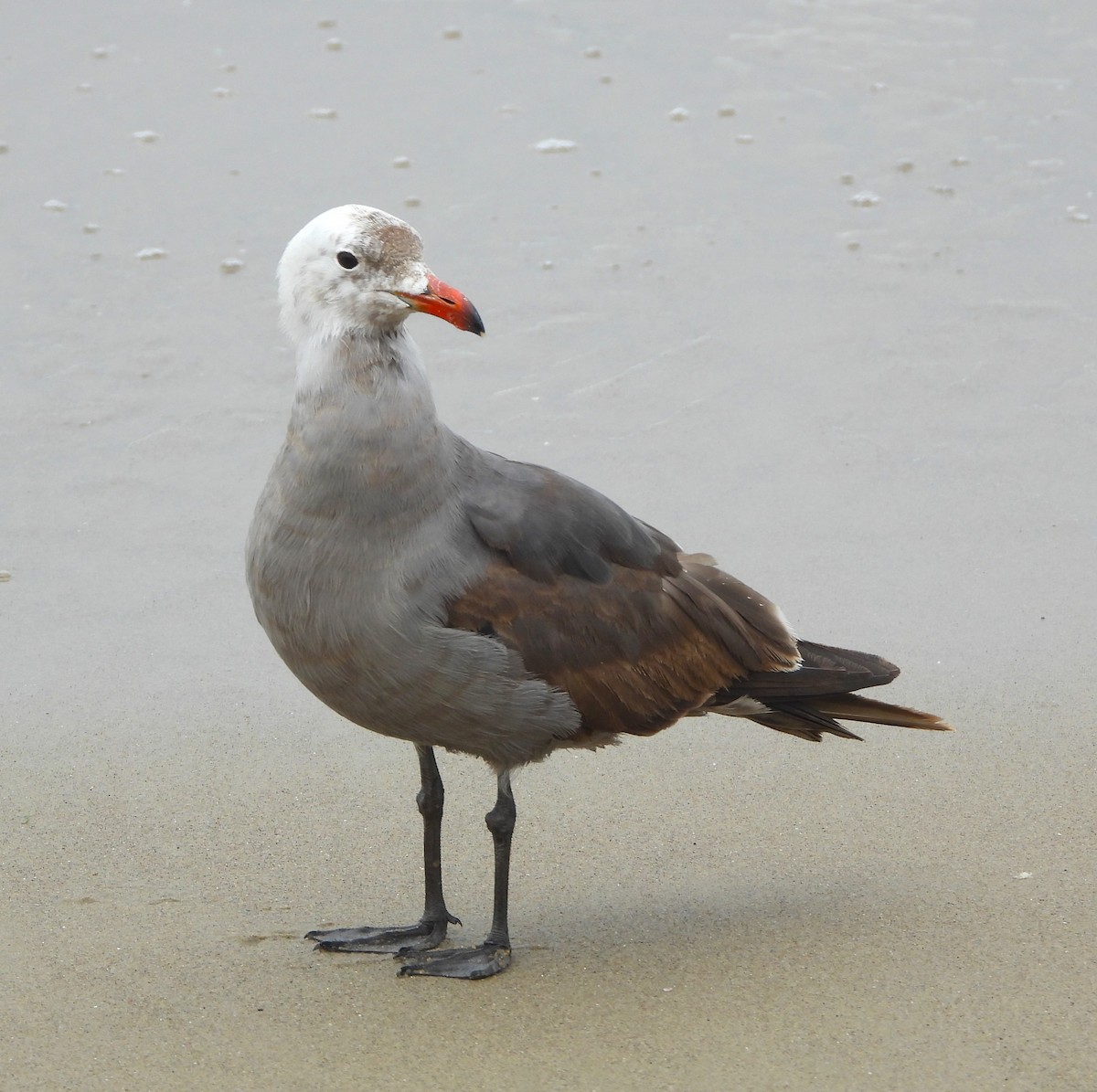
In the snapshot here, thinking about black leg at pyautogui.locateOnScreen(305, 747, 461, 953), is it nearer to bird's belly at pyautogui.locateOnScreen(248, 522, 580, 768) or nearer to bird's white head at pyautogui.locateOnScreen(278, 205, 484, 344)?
bird's belly at pyautogui.locateOnScreen(248, 522, 580, 768)

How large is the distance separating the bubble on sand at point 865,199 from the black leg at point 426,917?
483cm

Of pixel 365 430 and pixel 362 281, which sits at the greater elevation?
pixel 362 281

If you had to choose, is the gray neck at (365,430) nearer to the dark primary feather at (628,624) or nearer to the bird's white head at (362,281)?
the bird's white head at (362,281)

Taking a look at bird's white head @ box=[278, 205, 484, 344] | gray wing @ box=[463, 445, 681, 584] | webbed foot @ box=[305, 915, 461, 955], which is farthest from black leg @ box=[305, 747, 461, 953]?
bird's white head @ box=[278, 205, 484, 344]

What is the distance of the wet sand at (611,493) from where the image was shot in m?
3.92

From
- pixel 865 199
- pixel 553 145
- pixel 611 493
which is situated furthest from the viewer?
pixel 553 145

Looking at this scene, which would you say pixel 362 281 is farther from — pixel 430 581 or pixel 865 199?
pixel 865 199

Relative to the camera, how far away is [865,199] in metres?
8.28

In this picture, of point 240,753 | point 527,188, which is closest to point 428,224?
point 527,188

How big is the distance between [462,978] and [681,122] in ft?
19.3

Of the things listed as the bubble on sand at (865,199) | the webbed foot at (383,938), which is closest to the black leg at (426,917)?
the webbed foot at (383,938)

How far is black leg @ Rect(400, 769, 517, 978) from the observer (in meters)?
4.12

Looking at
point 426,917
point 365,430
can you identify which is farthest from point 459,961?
point 365,430

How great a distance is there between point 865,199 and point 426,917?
5.13 metres
